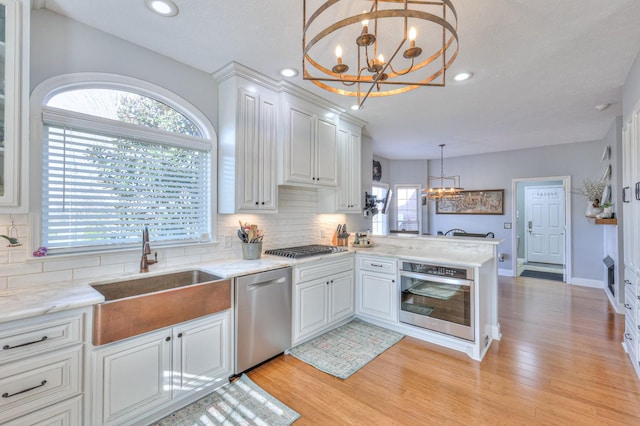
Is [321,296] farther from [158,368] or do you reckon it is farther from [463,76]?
[463,76]

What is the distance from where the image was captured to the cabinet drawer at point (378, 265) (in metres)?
3.28

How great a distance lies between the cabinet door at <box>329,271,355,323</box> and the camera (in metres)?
3.25

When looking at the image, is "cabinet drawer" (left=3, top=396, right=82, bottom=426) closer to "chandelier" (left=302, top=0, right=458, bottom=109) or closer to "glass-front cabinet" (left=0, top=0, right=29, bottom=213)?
"glass-front cabinet" (left=0, top=0, right=29, bottom=213)

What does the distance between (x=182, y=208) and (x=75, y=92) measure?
1.15m

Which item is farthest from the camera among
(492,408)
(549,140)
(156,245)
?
(549,140)

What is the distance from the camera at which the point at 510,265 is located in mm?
6141

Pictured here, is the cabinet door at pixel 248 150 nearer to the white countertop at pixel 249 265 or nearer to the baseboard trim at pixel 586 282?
the white countertop at pixel 249 265

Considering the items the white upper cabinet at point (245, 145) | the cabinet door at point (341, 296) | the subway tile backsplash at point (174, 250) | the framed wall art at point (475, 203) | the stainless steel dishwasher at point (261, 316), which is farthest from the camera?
the framed wall art at point (475, 203)

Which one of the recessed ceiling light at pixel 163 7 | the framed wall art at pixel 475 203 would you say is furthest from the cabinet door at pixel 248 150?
the framed wall art at pixel 475 203

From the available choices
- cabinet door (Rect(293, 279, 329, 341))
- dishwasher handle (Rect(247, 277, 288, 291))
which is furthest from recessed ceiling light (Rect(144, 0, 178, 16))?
cabinet door (Rect(293, 279, 329, 341))

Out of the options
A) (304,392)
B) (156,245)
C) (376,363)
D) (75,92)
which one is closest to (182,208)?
(156,245)

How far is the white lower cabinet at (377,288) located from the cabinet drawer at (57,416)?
8.85 ft

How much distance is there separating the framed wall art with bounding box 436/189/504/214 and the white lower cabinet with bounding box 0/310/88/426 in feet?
22.9

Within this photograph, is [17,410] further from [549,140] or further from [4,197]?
[549,140]
